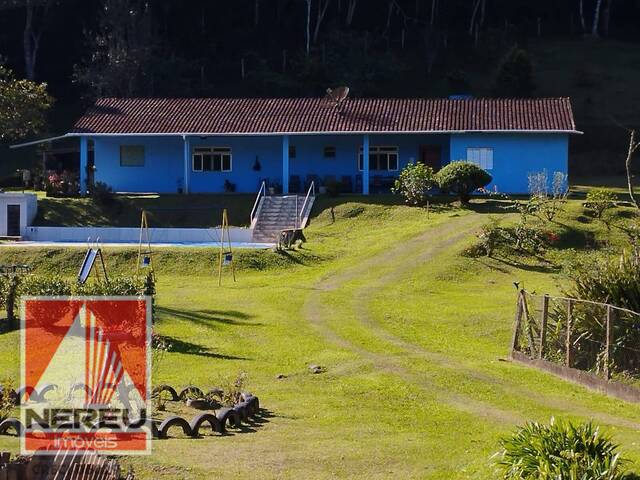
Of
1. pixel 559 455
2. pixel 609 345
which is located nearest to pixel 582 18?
pixel 609 345

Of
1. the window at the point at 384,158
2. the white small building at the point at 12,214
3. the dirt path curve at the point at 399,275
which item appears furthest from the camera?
the window at the point at 384,158

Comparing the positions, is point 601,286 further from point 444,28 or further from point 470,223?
point 444,28

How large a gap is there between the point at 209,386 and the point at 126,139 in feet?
105

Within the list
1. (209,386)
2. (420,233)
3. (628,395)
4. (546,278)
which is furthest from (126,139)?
(628,395)

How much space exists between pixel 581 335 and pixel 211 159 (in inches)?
1274

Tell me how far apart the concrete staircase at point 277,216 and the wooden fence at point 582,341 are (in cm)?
2018

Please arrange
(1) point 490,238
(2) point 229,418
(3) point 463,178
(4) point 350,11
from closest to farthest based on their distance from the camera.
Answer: (2) point 229,418 → (1) point 490,238 → (3) point 463,178 → (4) point 350,11

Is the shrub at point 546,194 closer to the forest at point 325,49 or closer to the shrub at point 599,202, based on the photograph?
the shrub at point 599,202

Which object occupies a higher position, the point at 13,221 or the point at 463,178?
the point at 463,178

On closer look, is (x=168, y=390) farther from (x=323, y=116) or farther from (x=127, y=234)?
(x=323, y=116)

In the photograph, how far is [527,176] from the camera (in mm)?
47219

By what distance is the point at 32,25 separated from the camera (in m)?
71.0

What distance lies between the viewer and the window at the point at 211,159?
50656 millimetres

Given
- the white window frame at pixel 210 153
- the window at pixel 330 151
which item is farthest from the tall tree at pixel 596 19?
the white window frame at pixel 210 153
